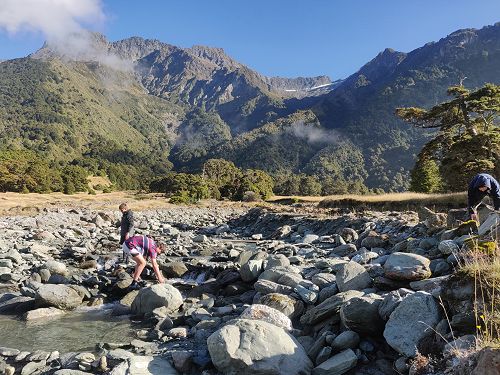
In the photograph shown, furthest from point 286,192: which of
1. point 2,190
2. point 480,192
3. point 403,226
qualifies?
point 480,192

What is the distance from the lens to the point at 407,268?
7.45 m

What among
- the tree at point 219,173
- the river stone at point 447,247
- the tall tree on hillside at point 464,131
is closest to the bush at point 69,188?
the tree at point 219,173

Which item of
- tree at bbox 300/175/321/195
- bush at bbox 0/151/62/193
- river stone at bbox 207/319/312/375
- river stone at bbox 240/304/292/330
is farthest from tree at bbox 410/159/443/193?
bush at bbox 0/151/62/193

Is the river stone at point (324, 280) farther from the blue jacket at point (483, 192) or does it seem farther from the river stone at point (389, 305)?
the blue jacket at point (483, 192)

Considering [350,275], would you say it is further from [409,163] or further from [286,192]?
[409,163]

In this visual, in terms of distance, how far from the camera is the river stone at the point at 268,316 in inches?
273

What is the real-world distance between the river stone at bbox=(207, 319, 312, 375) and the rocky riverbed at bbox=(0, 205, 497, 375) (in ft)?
0.05

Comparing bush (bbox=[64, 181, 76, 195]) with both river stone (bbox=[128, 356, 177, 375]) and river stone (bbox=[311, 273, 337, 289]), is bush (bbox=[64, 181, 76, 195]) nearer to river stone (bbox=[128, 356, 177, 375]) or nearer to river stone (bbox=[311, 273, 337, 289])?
river stone (bbox=[311, 273, 337, 289])

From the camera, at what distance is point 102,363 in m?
6.26

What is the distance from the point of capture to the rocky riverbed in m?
5.41

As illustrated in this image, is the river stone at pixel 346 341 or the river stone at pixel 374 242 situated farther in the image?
the river stone at pixel 374 242

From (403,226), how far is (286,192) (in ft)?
305

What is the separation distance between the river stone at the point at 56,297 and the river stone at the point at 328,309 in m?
6.41

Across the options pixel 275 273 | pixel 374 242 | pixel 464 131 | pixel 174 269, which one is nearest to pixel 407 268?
pixel 275 273
